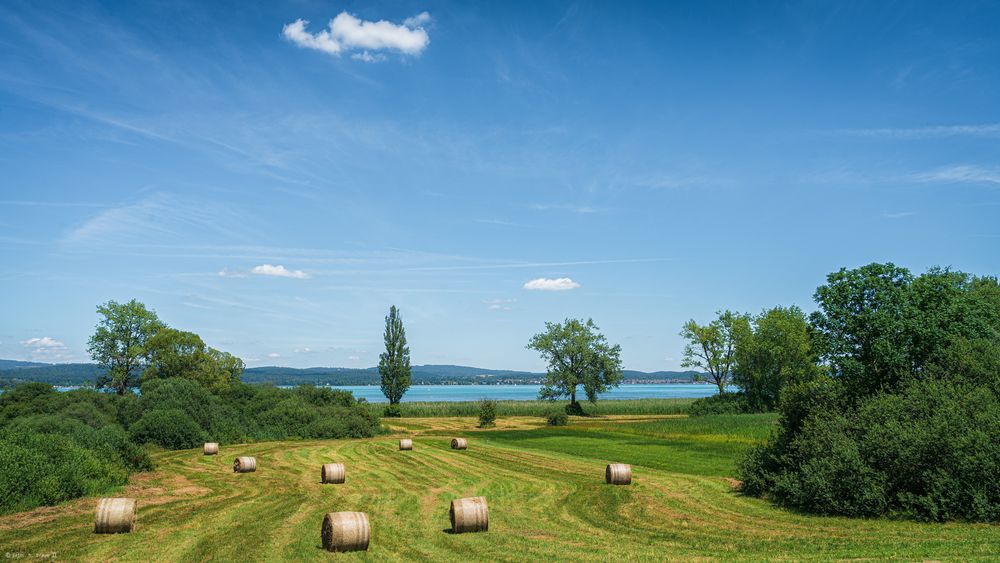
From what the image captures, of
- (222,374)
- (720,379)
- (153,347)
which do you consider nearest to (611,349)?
(720,379)

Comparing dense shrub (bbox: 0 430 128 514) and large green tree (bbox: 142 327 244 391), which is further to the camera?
large green tree (bbox: 142 327 244 391)

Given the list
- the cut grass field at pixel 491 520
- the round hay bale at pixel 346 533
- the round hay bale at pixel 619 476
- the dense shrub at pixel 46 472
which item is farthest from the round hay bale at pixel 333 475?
the round hay bale at pixel 346 533

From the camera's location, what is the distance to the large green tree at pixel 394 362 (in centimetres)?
9394

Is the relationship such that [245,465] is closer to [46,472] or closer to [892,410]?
[46,472]

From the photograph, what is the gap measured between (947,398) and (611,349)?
77.5m

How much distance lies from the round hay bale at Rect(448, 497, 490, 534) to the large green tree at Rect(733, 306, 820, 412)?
7702 centimetres

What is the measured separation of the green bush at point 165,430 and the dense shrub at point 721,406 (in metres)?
61.3

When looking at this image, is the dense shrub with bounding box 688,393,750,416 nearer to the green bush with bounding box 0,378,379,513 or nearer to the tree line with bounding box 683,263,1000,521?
the green bush with bounding box 0,378,379,513

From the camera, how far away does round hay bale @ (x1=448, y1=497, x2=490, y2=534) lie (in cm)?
1656

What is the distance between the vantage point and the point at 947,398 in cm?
1984

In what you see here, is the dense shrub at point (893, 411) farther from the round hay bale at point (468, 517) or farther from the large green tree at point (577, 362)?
the large green tree at point (577, 362)

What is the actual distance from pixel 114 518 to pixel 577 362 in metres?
82.9

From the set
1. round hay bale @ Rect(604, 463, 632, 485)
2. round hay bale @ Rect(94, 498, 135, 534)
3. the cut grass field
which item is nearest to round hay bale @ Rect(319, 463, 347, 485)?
the cut grass field

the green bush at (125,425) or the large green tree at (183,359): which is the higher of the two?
the large green tree at (183,359)
